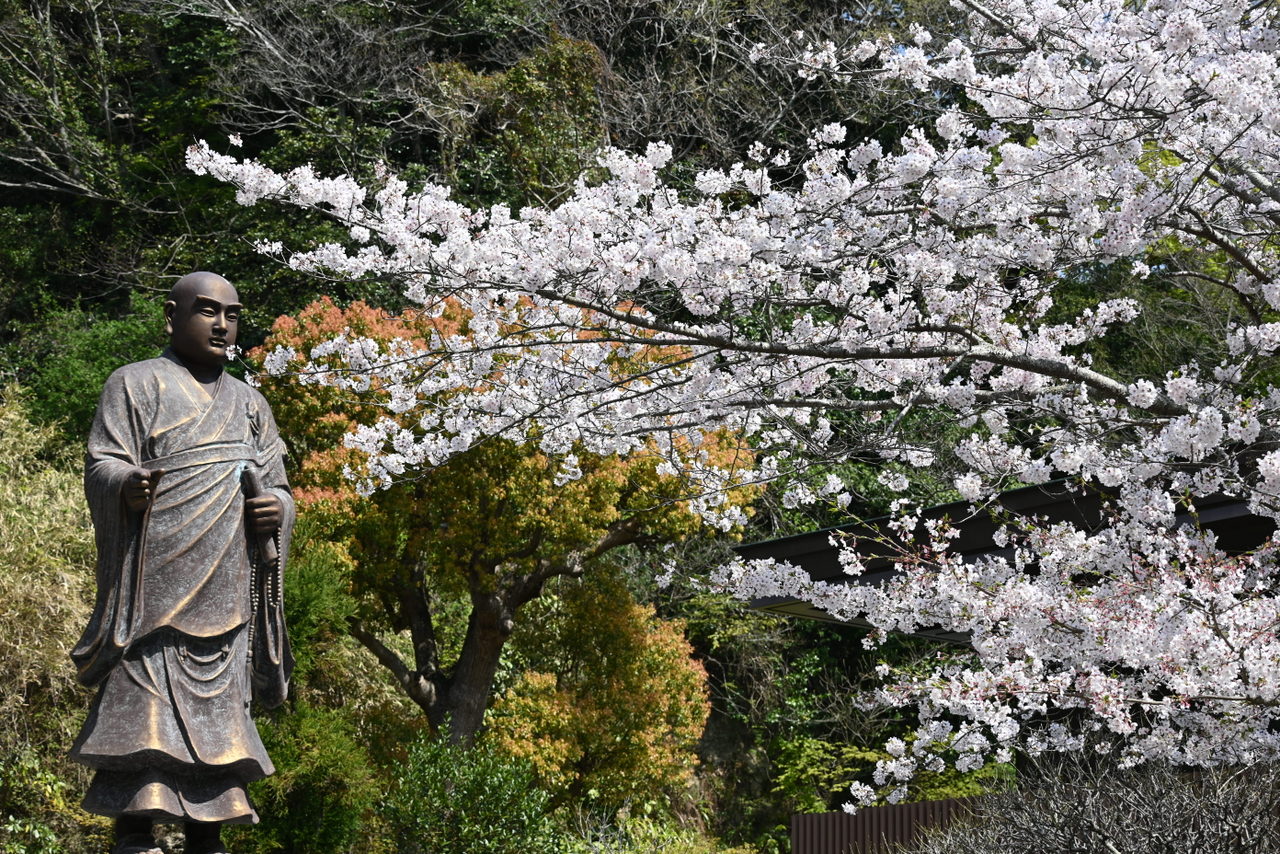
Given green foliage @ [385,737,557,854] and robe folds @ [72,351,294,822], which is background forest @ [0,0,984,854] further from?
robe folds @ [72,351,294,822]

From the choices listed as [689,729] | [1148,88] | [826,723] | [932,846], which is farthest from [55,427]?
[1148,88]

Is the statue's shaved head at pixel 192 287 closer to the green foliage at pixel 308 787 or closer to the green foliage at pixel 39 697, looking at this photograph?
the green foliage at pixel 308 787

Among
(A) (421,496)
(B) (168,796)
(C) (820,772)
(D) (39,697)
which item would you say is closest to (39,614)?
(D) (39,697)

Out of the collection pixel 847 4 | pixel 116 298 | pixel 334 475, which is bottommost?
pixel 334 475

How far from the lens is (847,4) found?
18719 millimetres

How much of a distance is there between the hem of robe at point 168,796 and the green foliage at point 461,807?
20.2 ft

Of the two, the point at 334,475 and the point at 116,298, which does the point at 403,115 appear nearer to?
the point at 116,298

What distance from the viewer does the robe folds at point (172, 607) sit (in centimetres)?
441

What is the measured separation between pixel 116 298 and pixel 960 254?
15.5 m

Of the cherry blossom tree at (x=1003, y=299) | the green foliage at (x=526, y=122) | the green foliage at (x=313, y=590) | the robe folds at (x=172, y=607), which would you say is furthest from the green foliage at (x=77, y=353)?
the robe folds at (x=172, y=607)

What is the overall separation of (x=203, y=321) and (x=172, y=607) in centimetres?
102

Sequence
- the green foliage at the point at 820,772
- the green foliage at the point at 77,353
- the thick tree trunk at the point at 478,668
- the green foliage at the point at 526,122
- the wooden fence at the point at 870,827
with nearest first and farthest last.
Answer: the wooden fence at the point at 870,827 → the thick tree trunk at the point at 478,668 → the green foliage at the point at 820,772 → the green foliage at the point at 77,353 → the green foliage at the point at 526,122

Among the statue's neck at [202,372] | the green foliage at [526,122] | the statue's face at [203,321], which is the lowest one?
the statue's neck at [202,372]

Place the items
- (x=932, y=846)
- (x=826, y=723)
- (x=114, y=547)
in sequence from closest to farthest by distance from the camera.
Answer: (x=114, y=547) < (x=932, y=846) < (x=826, y=723)
